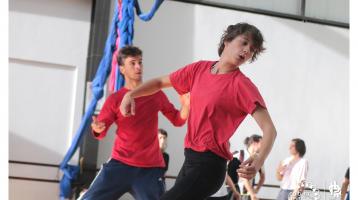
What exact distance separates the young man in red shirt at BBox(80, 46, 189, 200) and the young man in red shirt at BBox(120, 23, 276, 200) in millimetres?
609

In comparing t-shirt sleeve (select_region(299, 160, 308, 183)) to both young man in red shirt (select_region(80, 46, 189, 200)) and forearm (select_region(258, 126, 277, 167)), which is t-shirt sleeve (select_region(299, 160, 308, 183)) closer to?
young man in red shirt (select_region(80, 46, 189, 200))

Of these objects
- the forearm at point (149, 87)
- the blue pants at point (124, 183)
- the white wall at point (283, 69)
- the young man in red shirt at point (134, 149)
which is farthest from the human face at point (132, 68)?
the white wall at point (283, 69)

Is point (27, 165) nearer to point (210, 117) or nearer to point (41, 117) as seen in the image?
point (41, 117)

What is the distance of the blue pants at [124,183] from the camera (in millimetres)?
2807

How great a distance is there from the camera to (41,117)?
6.19 meters

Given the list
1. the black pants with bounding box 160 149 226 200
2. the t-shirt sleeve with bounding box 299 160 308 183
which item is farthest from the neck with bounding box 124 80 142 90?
the t-shirt sleeve with bounding box 299 160 308 183

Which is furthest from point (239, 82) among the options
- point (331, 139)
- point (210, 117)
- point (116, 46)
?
point (331, 139)

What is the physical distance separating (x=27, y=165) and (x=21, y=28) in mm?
1263

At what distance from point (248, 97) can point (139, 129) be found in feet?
3.67

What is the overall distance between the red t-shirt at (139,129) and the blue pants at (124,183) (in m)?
0.04

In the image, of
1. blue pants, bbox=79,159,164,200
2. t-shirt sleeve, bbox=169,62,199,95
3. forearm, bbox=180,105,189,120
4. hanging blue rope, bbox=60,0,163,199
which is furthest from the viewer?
hanging blue rope, bbox=60,0,163,199

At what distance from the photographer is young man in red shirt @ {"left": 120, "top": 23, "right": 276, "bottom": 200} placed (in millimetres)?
1984

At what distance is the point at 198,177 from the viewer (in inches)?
78.7

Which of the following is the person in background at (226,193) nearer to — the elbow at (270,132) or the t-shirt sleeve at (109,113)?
the t-shirt sleeve at (109,113)
